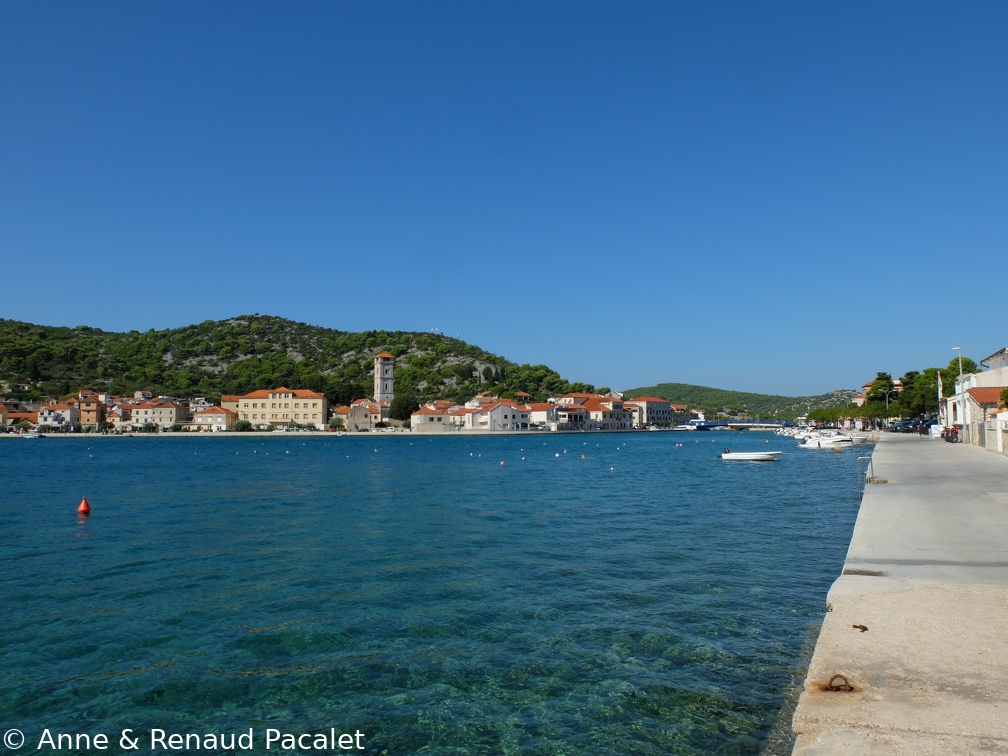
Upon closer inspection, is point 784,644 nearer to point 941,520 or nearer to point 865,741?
point 865,741

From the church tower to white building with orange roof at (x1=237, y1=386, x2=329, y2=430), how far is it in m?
12.6

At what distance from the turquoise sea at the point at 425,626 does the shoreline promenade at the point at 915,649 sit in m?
0.89

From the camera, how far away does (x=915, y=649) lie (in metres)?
5.61

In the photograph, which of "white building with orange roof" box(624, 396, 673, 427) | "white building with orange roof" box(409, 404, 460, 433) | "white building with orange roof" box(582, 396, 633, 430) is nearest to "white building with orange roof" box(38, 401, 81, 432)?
"white building with orange roof" box(409, 404, 460, 433)

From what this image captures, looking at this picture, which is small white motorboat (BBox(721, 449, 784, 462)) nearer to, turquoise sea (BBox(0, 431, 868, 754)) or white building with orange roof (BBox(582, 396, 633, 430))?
turquoise sea (BBox(0, 431, 868, 754))

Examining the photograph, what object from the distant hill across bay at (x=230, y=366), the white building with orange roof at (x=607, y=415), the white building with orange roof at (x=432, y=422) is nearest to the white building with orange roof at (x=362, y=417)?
the white building with orange roof at (x=432, y=422)

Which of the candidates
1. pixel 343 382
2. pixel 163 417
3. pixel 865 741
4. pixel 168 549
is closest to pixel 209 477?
pixel 168 549

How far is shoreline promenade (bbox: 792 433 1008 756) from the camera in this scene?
418 centimetres

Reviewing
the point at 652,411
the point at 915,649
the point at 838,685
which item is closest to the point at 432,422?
the point at 652,411

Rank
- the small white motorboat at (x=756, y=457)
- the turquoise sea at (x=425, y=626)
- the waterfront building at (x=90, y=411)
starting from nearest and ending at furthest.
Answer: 1. the turquoise sea at (x=425, y=626)
2. the small white motorboat at (x=756, y=457)
3. the waterfront building at (x=90, y=411)

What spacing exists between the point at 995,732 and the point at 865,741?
81 cm

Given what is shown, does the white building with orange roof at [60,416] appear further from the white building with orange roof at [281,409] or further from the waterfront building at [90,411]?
the white building with orange roof at [281,409]

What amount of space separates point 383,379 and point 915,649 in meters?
141

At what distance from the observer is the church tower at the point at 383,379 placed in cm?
14250
